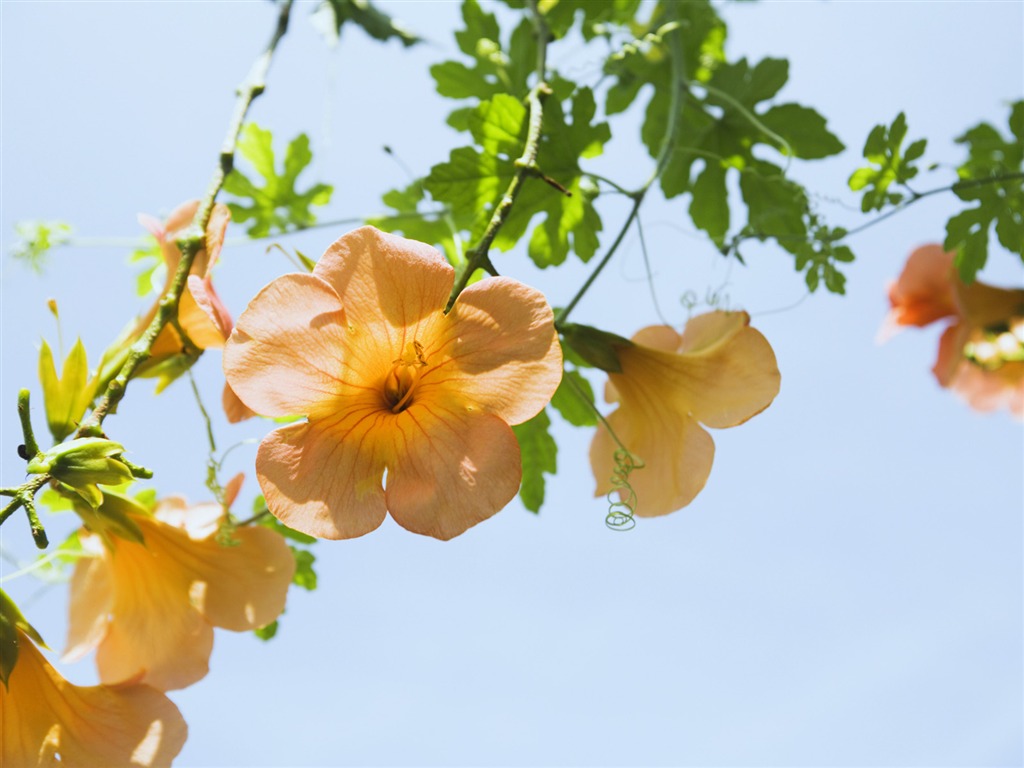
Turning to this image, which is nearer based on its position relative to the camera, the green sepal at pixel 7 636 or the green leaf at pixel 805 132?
the green sepal at pixel 7 636

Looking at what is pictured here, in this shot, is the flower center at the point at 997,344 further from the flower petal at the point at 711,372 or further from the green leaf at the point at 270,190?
the green leaf at the point at 270,190

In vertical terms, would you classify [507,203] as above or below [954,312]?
below

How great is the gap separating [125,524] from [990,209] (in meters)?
2.02

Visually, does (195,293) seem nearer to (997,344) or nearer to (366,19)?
(366,19)

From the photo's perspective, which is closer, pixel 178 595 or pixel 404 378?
pixel 404 378

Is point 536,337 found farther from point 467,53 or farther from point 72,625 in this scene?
point 467,53

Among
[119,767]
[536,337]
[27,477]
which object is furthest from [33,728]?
[536,337]

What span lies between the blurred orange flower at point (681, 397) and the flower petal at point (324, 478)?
536 mm

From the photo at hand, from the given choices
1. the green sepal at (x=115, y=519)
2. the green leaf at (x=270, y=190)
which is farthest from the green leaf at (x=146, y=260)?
the green sepal at (x=115, y=519)

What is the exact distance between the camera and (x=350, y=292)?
3.56ft

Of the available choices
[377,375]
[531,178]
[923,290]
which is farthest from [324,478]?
[923,290]

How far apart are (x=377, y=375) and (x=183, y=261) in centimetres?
40

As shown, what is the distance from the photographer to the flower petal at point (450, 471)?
108 centimetres

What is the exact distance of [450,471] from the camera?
3.62 ft
